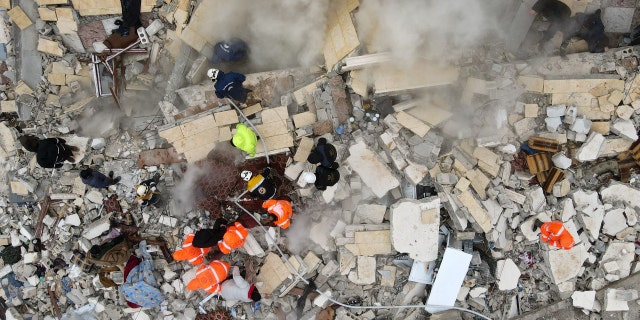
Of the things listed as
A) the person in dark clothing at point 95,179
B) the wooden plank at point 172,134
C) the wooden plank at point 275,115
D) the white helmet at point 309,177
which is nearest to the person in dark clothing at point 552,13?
the wooden plank at point 275,115

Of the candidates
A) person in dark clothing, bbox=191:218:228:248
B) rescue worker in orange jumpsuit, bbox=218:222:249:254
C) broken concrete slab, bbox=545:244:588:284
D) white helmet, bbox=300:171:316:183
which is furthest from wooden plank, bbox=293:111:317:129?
broken concrete slab, bbox=545:244:588:284

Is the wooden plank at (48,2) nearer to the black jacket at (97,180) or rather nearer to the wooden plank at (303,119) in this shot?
the black jacket at (97,180)

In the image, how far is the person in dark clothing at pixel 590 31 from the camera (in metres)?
6.39

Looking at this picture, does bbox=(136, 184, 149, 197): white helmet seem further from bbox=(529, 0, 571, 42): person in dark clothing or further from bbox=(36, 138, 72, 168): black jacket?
bbox=(529, 0, 571, 42): person in dark clothing

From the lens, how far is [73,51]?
7.15 m

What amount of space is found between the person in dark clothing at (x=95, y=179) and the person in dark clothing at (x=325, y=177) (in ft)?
9.82

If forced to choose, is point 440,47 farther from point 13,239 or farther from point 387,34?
point 13,239

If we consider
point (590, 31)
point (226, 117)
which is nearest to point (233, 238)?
point (226, 117)

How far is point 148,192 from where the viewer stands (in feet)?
21.0

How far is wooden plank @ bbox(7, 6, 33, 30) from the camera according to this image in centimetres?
695

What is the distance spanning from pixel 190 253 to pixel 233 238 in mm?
652

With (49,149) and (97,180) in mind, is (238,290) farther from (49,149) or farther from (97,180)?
(49,149)

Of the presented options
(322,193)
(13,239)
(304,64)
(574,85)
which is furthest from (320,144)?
(13,239)

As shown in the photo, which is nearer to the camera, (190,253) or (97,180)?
(190,253)
